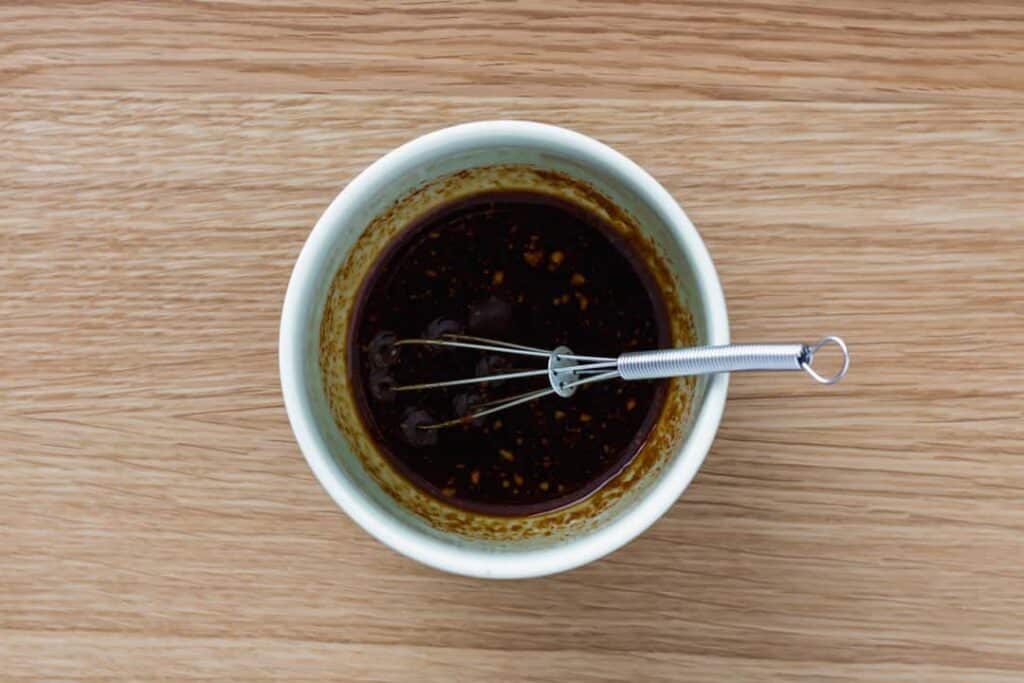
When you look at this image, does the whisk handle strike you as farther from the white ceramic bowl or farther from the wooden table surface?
the wooden table surface

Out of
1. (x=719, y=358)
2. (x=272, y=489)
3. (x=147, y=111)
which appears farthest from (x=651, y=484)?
(x=147, y=111)

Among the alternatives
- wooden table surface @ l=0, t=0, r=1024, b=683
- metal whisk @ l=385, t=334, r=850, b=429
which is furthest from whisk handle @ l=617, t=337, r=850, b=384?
wooden table surface @ l=0, t=0, r=1024, b=683

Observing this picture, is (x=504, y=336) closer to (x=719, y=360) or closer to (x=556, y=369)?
(x=556, y=369)

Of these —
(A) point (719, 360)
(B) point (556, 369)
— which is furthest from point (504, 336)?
(A) point (719, 360)

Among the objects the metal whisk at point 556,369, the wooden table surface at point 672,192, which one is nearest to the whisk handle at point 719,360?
the metal whisk at point 556,369

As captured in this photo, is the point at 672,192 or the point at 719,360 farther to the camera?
the point at 672,192

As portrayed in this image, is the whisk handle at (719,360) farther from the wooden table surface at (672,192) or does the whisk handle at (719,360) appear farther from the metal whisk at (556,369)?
the wooden table surface at (672,192)
